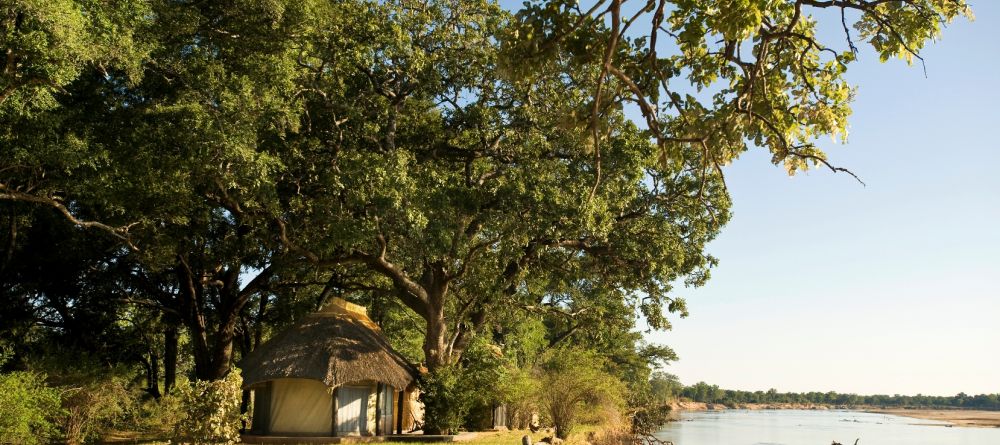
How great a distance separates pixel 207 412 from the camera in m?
13.5

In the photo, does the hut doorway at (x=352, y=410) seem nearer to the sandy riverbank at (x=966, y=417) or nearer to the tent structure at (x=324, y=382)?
the tent structure at (x=324, y=382)

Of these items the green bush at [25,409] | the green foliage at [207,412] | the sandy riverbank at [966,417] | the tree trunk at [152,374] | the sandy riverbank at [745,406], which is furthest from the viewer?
the sandy riverbank at [745,406]

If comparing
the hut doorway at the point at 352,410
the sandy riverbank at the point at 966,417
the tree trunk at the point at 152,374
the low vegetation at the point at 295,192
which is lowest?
the sandy riverbank at the point at 966,417

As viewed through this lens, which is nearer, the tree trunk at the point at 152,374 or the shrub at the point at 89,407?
the shrub at the point at 89,407

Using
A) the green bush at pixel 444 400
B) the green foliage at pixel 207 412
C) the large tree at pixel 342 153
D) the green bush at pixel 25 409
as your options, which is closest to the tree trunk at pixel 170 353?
the large tree at pixel 342 153

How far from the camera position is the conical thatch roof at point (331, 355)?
1873cm

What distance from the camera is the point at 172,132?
46.8ft

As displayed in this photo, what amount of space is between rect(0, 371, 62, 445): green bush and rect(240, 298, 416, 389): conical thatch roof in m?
4.44

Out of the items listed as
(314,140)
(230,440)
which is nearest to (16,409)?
(230,440)

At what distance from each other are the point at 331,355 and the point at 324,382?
0.99 m

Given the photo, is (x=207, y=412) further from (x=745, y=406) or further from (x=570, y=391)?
(x=745, y=406)

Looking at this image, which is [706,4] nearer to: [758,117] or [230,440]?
[758,117]

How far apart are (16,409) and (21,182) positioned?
460 centimetres

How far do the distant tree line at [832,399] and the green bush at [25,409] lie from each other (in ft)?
366
